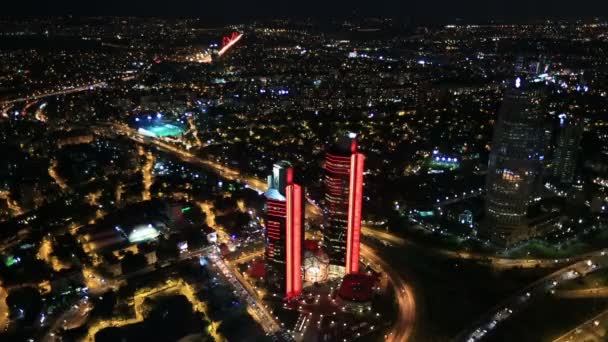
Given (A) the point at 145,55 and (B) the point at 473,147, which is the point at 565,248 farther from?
(A) the point at 145,55

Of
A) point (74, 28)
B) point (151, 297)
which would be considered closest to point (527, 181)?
point (151, 297)

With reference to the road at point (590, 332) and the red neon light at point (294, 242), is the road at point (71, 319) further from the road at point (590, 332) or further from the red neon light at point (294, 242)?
the road at point (590, 332)

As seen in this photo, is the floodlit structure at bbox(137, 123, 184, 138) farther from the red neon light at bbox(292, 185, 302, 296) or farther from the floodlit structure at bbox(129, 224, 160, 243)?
the red neon light at bbox(292, 185, 302, 296)

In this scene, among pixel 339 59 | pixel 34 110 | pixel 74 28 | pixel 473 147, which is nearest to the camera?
pixel 473 147

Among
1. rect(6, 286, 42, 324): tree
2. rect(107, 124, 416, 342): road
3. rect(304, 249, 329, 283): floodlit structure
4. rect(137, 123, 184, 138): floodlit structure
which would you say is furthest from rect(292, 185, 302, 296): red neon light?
rect(137, 123, 184, 138): floodlit structure

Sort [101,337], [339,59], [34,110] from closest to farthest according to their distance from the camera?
1. [101,337]
2. [34,110]
3. [339,59]

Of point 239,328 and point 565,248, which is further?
point 565,248
